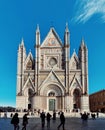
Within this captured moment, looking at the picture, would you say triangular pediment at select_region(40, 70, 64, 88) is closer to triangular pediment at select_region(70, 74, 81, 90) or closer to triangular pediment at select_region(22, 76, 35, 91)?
triangular pediment at select_region(70, 74, 81, 90)

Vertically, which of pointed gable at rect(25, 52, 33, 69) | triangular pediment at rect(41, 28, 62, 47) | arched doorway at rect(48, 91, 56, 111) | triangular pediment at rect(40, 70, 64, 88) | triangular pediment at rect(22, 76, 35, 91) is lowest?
arched doorway at rect(48, 91, 56, 111)

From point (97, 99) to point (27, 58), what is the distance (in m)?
34.1

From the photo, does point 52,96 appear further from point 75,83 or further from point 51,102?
point 75,83

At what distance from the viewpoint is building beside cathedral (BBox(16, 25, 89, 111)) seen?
6850cm

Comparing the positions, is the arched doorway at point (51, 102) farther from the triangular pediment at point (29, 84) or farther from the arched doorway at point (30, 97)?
the triangular pediment at point (29, 84)

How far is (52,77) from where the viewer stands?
231ft

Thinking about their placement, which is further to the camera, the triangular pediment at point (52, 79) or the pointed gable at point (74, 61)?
the pointed gable at point (74, 61)

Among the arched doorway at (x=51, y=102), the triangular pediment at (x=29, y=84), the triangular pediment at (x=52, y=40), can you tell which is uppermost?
the triangular pediment at (x=52, y=40)

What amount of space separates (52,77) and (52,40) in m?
8.63

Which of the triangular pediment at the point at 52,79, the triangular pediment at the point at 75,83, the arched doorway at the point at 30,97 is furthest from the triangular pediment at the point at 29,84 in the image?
the triangular pediment at the point at 75,83

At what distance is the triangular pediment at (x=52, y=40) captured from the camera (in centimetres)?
7262

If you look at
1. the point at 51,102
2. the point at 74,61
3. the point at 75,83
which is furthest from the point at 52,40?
the point at 51,102

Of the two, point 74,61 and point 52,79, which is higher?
point 74,61

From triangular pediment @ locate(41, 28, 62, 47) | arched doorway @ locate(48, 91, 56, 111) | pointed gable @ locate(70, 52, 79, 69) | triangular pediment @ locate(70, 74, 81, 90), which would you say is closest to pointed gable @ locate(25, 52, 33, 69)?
triangular pediment @ locate(41, 28, 62, 47)
